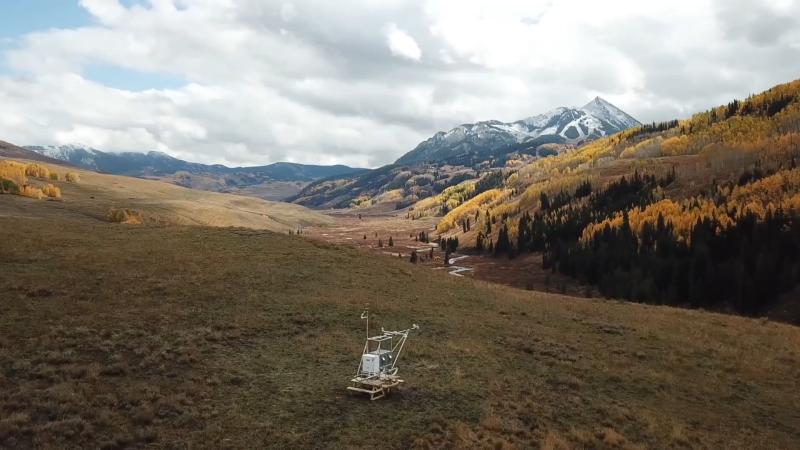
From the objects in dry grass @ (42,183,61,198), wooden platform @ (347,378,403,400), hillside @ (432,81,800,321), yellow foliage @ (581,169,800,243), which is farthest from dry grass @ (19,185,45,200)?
yellow foliage @ (581,169,800,243)

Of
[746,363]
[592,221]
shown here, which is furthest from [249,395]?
[592,221]

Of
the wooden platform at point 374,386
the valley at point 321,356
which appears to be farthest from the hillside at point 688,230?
the wooden platform at point 374,386

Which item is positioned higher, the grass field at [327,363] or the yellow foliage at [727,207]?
the yellow foliage at [727,207]

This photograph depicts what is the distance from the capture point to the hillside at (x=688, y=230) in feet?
279

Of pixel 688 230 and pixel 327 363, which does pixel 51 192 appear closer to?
pixel 327 363

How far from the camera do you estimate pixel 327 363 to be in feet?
99.3

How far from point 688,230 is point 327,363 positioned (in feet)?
343

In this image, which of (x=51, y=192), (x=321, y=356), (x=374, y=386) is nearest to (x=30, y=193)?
(x=51, y=192)

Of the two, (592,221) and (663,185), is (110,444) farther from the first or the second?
(663,185)

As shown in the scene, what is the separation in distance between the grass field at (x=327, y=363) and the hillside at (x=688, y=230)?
37.2 metres

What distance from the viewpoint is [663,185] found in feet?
526

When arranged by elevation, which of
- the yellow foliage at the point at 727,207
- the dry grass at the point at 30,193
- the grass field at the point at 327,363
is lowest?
the grass field at the point at 327,363

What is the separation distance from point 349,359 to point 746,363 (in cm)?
2964

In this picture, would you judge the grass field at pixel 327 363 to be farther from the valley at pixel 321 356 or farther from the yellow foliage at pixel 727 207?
the yellow foliage at pixel 727 207
